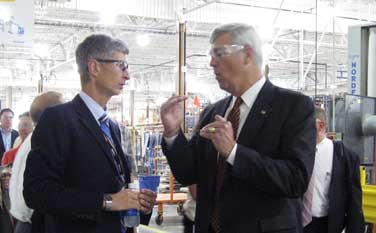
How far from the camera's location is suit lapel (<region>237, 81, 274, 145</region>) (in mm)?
2134

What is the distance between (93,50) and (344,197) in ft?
7.90

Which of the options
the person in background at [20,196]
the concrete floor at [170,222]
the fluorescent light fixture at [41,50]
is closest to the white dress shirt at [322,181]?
the person in background at [20,196]

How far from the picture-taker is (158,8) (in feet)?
40.2

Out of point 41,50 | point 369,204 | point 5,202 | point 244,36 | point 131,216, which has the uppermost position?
point 41,50

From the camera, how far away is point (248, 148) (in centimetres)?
204

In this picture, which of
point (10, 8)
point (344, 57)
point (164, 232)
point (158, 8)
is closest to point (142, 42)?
point (158, 8)

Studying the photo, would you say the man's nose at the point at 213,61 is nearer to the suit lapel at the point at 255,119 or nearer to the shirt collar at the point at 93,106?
the suit lapel at the point at 255,119

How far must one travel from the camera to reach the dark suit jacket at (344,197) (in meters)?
3.84

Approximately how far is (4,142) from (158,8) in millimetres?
5738

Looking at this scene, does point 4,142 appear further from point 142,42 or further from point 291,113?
point 142,42

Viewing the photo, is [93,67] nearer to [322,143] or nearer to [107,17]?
[322,143]

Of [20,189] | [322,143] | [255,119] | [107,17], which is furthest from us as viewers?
[107,17]

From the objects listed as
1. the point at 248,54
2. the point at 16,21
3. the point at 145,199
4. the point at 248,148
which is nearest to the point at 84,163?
the point at 145,199

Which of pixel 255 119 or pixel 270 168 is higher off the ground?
pixel 255 119
